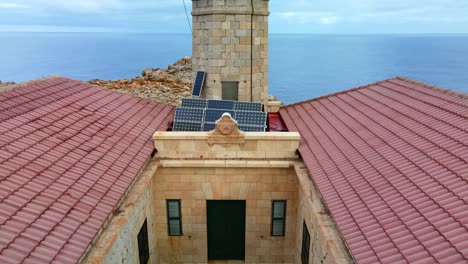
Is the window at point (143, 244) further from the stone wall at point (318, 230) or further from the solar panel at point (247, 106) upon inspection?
the solar panel at point (247, 106)

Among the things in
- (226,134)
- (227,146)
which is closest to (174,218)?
(227,146)

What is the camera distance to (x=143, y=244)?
34.7 ft

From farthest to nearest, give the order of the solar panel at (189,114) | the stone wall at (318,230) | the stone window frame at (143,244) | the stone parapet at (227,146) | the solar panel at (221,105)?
1. the solar panel at (221,105)
2. the solar panel at (189,114)
3. the stone parapet at (227,146)
4. the stone window frame at (143,244)
5. the stone wall at (318,230)

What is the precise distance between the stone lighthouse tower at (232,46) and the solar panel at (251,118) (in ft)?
8.35

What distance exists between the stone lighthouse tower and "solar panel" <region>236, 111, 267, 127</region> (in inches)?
100

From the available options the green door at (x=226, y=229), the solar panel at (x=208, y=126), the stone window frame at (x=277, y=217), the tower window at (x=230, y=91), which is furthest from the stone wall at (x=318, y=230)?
the tower window at (x=230, y=91)

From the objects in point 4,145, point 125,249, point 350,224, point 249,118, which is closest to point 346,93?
point 249,118

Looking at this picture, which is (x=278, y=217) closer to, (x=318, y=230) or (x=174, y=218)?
(x=174, y=218)

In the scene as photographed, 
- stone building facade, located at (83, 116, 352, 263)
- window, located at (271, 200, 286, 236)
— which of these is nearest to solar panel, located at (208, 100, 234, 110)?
stone building facade, located at (83, 116, 352, 263)

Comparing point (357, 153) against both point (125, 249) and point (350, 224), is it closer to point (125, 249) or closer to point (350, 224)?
point (350, 224)

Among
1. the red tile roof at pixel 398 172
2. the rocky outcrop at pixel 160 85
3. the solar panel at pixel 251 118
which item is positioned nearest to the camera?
the red tile roof at pixel 398 172

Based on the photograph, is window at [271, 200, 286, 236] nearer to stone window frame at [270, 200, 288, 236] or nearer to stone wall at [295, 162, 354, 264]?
stone window frame at [270, 200, 288, 236]

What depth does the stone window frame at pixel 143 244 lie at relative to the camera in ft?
33.1

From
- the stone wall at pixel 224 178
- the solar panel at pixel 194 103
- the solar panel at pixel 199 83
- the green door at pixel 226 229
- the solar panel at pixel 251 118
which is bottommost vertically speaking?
the green door at pixel 226 229
